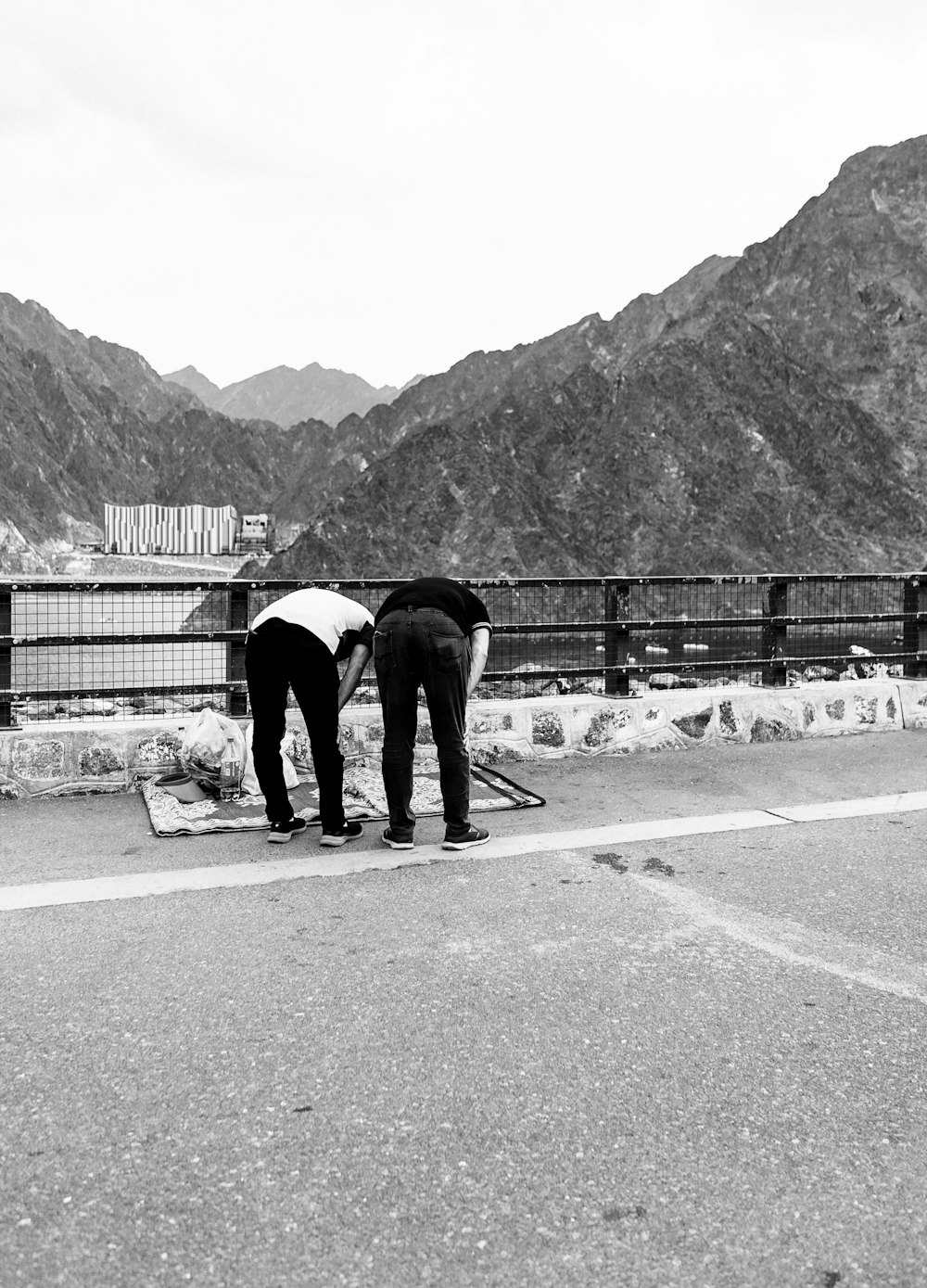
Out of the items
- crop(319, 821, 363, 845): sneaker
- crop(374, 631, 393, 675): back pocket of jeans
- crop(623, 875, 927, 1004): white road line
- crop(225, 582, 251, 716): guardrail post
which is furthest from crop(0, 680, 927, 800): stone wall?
crop(623, 875, 927, 1004): white road line

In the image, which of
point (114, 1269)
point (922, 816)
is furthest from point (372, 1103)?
point (922, 816)

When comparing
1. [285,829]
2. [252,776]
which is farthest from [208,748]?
[285,829]

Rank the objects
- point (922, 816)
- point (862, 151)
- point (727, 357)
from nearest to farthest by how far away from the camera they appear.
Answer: point (922, 816) → point (727, 357) → point (862, 151)

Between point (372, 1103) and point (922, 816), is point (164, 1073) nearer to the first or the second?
point (372, 1103)

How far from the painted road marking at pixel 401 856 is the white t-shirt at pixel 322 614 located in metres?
1.14

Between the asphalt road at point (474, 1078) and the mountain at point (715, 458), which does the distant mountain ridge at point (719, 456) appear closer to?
the mountain at point (715, 458)

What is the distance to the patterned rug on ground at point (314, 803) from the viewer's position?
230 inches

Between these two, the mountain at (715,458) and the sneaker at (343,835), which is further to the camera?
the mountain at (715,458)

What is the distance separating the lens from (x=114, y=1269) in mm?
2150

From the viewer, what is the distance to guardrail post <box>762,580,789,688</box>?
8750 mm

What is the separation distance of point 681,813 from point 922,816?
4.34ft

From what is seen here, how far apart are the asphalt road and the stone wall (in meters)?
1.60

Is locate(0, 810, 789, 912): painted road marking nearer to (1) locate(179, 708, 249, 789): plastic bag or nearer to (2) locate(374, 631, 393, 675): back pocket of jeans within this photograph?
(2) locate(374, 631, 393, 675): back pocket of jeans

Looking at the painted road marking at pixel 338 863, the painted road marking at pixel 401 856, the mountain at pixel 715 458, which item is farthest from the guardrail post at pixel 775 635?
the mountain at pixel 715 458
